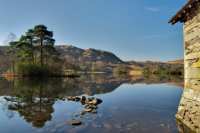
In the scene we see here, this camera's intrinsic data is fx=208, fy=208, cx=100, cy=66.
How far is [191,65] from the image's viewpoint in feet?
27.6

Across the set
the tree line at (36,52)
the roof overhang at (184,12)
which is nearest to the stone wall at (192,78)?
the roof overhang at (184,12)

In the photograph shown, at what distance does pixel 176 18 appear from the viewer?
9.26m

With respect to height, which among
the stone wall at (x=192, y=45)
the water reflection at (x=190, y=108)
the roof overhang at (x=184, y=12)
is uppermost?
the roof overhang at (x=184, y=12)

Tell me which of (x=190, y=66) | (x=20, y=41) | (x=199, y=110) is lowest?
(x=199, y=110)

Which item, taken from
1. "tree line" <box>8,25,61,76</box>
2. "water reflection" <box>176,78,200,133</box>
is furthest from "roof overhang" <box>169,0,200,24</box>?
"tree line" <box>8,25,61,76</box>

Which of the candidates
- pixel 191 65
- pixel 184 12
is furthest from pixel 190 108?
pixel 184 12

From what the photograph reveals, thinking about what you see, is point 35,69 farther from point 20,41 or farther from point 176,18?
point 176,18

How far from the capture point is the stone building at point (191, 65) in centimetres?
781

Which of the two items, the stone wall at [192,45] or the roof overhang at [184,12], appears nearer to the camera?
the stone wall at [192,45]

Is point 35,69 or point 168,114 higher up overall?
point 35,69

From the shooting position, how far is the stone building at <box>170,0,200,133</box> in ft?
25.6

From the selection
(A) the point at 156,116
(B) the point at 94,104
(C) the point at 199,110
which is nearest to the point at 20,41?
(B) the point at 94,104

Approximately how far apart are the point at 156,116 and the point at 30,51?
40.9m

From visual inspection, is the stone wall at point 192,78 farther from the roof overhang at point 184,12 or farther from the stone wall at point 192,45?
the roof overhang at point 184,12
